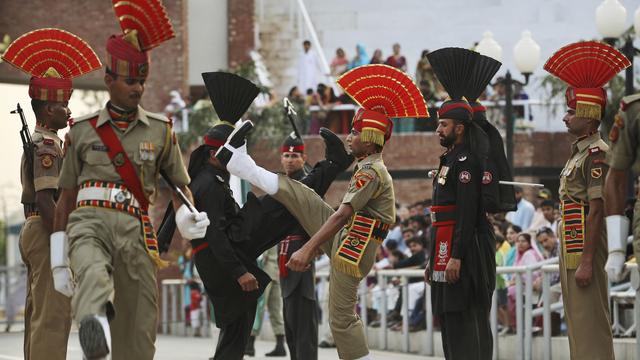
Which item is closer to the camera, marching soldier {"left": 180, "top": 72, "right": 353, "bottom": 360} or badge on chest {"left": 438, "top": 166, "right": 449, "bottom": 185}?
badge on chest {"left": 438, "top": 166, "right": 449, "bottom": 185}

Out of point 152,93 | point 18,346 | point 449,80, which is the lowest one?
point 18,346

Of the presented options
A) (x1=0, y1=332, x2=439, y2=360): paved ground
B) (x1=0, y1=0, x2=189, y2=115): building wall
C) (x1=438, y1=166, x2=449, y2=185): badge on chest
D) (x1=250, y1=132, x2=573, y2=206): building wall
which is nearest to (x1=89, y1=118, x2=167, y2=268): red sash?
(x1=438, y1=166, x2=449, y2=185): badge on chest

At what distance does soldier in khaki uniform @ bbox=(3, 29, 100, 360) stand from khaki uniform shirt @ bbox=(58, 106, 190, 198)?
1.60 m

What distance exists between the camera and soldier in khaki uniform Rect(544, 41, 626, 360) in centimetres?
1093

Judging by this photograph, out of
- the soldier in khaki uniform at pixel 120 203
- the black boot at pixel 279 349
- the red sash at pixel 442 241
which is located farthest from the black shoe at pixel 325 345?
the soldier in khaki uniform at pixel 120 203

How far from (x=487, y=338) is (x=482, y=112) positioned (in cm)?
175

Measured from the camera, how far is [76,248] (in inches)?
367

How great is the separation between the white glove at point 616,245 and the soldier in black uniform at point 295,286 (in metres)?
5.02

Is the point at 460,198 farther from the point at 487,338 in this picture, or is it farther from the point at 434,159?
the point at 434,159

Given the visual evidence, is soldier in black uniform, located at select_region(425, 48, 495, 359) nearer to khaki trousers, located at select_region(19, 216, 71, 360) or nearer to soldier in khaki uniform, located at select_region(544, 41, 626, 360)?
soldier in khaki uniform, located at select_region(544, 41, 626, 360)

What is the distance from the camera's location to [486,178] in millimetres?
11609

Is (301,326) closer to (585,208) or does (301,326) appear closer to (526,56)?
(585,208)

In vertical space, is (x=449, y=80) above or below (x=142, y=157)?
above

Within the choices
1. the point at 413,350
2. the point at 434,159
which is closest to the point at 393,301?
the point at 413,350
